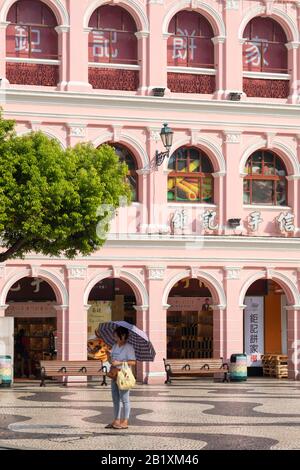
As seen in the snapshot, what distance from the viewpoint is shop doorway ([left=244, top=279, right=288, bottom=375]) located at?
4775cm

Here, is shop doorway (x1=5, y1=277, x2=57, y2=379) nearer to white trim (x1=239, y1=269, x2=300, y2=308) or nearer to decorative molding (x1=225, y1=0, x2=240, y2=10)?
white trim (x1=239, y1=269, x2=300, y2=308)

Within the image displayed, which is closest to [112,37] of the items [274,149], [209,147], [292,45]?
[209,147]

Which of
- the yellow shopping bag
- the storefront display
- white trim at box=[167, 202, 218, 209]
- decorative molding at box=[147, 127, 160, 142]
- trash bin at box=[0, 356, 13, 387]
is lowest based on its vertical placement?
trash bin at box=[0, 356, 13, 387]

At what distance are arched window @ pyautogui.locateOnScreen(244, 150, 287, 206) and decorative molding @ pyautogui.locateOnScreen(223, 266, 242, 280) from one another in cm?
239

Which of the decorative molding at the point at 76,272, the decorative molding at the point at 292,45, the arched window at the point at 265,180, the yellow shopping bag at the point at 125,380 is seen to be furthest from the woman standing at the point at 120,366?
the decorative molding at the point at 292,45

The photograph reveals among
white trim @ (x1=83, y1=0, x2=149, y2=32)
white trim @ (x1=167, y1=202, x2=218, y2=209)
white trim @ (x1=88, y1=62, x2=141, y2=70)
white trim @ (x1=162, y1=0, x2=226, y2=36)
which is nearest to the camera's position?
white trim @ (x1=88, y1=62, x2=141, y2=70)

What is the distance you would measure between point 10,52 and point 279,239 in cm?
1091

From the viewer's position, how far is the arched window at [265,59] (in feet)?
151

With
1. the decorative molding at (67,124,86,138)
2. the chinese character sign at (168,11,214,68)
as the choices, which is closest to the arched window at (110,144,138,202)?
the decorative molding at (67,124,86,138)

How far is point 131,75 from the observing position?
44.5 meters

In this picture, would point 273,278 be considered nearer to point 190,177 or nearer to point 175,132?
point 190,177
